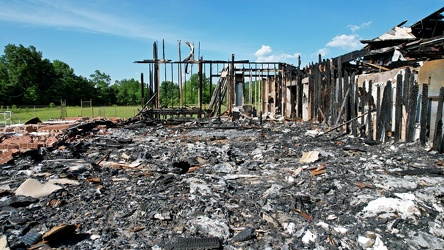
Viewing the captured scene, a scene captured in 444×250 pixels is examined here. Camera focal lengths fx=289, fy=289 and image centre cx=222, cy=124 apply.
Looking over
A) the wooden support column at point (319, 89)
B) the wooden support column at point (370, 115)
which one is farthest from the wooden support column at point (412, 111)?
the wooden support column at point (319, 89)

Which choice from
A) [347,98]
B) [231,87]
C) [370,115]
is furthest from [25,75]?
[370,115]

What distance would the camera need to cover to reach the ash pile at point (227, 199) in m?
3.15

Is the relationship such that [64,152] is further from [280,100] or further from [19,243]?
[280,100]

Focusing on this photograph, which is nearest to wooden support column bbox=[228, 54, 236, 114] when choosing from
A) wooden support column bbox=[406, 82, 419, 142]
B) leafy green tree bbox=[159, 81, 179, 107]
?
leafy green tree bbox=[159, 81, 179, 107]

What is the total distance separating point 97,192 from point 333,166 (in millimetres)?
4320

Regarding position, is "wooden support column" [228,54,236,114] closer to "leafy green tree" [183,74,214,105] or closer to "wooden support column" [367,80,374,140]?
"leafy green tree" [183,74,214,105]

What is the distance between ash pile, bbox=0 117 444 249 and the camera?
10.3ft

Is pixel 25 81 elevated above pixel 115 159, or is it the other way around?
pixel 25 81

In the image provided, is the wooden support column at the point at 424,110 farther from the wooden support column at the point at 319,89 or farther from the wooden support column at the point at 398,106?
the wooden support column at the point at 319,89

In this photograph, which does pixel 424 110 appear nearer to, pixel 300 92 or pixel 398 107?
pixel 398 107

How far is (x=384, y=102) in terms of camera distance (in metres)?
7.41

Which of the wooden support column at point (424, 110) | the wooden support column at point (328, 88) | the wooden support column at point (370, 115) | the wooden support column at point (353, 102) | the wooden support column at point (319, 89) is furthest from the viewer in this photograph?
the wooden support column at point (319, 89)

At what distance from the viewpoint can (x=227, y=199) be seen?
13.9 ft

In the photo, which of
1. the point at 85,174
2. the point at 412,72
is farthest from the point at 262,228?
the point at 412,72
